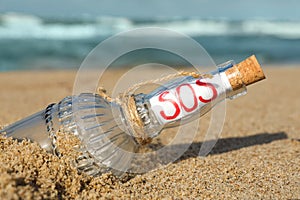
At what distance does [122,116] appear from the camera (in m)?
1.59

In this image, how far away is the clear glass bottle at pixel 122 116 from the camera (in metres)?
1.52

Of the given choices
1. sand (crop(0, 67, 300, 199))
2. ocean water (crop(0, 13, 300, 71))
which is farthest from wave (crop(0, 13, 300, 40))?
sand (crop(0, 67, 300, 199))

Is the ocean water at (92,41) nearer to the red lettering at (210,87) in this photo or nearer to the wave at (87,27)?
the wave at (87,27)

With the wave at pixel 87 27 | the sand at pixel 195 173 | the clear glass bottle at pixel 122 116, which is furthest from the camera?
the wave at pixel 87 27

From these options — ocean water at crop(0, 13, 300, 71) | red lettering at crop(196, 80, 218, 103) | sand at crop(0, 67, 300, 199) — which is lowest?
sand at crop(0, 67, 300, 199)

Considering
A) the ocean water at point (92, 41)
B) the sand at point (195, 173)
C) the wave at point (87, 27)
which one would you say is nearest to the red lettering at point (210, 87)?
the sand at point (195, 173)

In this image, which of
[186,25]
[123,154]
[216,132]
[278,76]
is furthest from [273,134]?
[186,25]

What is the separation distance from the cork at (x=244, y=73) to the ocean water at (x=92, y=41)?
301cm

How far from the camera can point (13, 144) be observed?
1.53m

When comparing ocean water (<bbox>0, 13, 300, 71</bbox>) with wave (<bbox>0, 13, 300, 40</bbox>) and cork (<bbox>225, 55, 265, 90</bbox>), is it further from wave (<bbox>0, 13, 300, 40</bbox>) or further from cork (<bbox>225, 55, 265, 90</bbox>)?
cork (<bbox>225, 55, 265, 90</bbox>)

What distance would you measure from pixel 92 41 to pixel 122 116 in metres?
12.6

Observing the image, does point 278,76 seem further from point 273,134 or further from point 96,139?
point 96,139

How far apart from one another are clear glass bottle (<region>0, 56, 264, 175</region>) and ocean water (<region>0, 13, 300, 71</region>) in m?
2.96

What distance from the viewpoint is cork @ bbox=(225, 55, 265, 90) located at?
1.61 m
